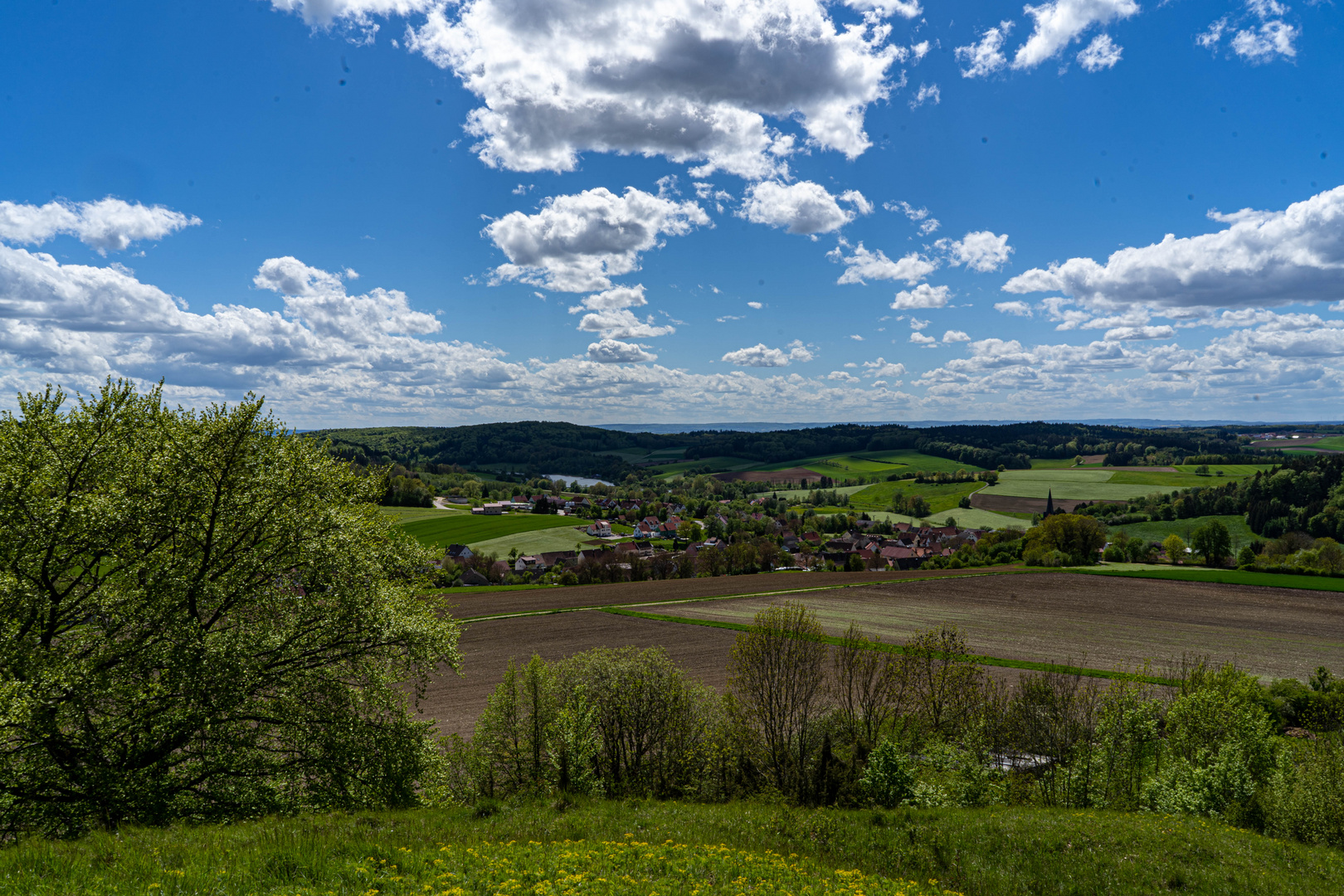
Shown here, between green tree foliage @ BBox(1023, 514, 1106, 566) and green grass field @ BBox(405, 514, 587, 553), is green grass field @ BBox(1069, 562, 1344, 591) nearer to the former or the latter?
green tree foliage @ BBox(1023, 514, 1106, 566)

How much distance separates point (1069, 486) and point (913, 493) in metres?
38.7

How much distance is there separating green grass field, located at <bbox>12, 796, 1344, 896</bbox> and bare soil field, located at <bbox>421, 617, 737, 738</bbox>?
A: 1813cm

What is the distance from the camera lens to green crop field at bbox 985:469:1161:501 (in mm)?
146875

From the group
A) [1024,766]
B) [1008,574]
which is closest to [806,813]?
[1024,766]

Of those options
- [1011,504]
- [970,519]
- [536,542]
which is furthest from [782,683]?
[1011,504]

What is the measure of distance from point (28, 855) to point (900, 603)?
6857 cm

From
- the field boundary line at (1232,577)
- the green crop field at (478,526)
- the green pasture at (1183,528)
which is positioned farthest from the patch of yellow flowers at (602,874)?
the green pasture at (1183,528)

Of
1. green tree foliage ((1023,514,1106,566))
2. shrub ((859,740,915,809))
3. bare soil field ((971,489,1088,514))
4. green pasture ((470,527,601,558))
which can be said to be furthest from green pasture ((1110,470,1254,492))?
shrub ((859,740,915,809))

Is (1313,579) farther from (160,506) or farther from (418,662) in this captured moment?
(160,506)

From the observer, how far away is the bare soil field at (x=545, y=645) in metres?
35.7

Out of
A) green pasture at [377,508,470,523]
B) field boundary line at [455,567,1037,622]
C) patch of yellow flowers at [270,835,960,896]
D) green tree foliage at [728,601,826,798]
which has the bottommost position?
field boundary line at [455,567,1037,622]

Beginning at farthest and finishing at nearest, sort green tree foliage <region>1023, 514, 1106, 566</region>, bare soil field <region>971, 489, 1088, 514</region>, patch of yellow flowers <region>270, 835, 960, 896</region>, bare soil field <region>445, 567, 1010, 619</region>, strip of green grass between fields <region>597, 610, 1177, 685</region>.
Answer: bare soil field <region>971, 489, 1088, 514</region> < green tree foliage <region>1023, 514, 1106, 566</region> < bare soil field <region>445, 567, 1010, 619</region> < strip of green grass between fields <region>597, 610, 1177, 685</region> < patch of yellow flowers <region>270, 835, 960, 896</region>

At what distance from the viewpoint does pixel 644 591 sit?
7656 cm

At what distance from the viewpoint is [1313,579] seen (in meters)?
70.6
